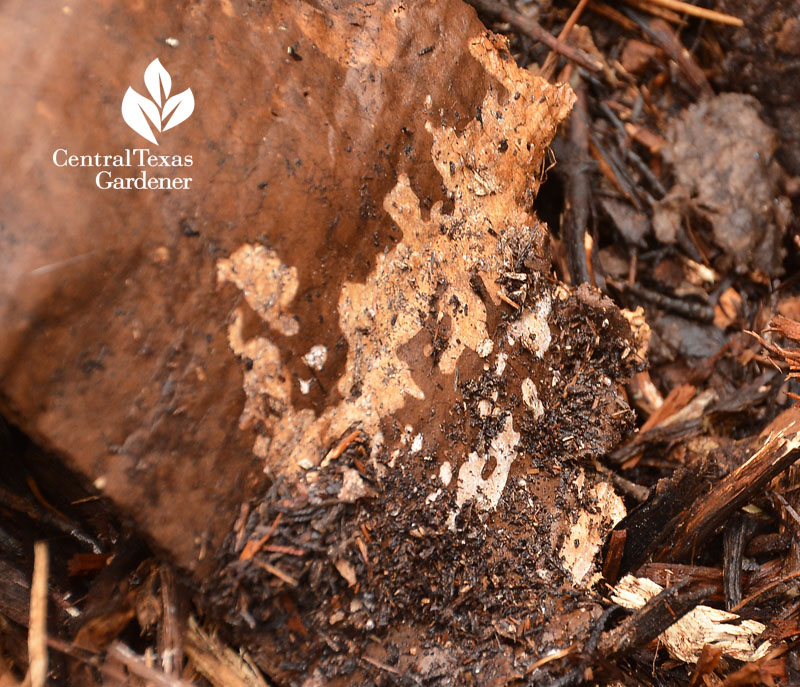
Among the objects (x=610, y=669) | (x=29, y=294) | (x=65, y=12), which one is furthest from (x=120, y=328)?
(x=610, y=669)

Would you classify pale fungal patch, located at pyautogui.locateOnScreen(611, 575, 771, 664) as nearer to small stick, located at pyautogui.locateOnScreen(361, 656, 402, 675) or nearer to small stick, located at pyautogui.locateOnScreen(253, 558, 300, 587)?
small stick, located at pyautogui.locateOnScreen(361, 656, 402, 675)

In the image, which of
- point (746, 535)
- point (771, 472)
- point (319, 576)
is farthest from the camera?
point (746, 535)

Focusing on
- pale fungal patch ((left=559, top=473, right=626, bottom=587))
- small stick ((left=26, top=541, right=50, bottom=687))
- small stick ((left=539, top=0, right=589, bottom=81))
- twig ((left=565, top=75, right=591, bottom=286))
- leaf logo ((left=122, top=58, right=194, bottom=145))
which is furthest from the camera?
small stick ((left=539, top=0, right=589, bottom=81))

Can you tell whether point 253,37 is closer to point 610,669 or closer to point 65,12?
point 65,12

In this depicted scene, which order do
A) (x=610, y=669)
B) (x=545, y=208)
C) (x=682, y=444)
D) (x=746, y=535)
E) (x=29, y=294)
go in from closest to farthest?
(x=29, y=294)
(x=610, y=669)
(x=746, y=535)
(x=682, y=444)
(x=545, y=208)

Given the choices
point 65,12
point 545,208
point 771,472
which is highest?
point 65,12

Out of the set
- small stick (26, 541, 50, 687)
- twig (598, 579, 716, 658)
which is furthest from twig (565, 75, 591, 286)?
small stick (26, 541, 50, 687)

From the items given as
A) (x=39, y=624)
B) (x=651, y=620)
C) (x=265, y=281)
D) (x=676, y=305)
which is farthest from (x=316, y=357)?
(x=676, y=305)
